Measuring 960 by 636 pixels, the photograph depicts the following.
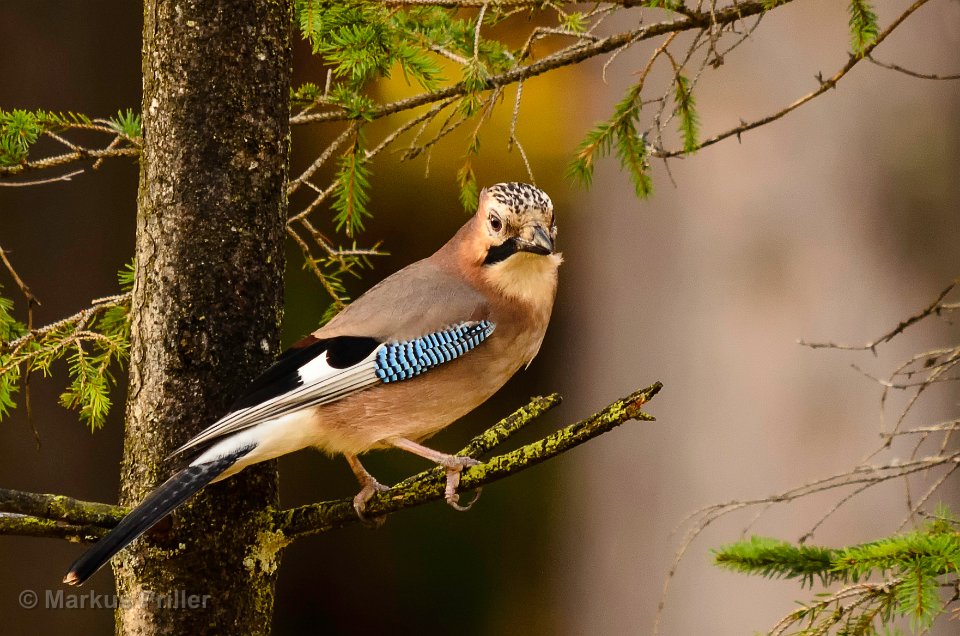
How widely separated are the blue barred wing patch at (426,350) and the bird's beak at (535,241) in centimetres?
24

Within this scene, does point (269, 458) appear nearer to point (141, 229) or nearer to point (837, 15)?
point (141, 229)

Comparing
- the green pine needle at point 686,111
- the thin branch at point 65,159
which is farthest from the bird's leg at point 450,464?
the green pine needle at point 686,111

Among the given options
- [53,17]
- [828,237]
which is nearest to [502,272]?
[828,237]

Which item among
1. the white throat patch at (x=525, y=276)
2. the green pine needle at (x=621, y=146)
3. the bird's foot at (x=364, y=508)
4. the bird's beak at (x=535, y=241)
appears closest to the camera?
the bird's foot at (x=364, y=508)

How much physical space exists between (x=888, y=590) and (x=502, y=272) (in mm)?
1197

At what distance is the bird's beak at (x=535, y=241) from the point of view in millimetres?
2871

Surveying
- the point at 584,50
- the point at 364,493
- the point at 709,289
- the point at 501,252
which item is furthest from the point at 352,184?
the point at 709,289

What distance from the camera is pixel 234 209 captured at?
2.77 m

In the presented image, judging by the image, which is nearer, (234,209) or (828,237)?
(234,209)

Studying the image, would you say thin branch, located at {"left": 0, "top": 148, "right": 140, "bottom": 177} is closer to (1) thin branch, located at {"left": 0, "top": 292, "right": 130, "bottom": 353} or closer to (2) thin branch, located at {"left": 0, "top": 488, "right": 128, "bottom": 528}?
(1) thin branch, located at {"left": 0, "top": 292, "right": 130, "bottom": 353}

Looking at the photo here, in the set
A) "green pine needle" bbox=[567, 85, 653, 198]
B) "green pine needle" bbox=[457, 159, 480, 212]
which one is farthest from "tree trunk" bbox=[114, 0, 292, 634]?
"green pine needle" bbox=[567, 85, 653, 198]

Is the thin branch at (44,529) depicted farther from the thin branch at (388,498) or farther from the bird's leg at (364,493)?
Answer: the bird's leg at (364,493)

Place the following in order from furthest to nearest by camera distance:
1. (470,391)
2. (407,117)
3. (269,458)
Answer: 1. (407,117)
2. (470,391)
3. (269,458)

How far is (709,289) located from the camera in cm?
488
